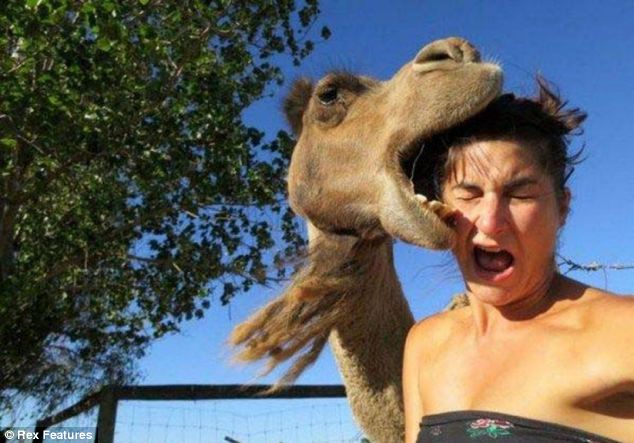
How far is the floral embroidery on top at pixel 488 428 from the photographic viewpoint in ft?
5.16

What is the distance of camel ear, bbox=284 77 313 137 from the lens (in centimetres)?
365

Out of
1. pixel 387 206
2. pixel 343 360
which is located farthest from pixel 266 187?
pixel 387 206

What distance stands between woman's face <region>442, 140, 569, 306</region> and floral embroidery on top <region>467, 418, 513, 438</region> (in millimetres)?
289

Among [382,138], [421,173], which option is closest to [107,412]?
[382,138]

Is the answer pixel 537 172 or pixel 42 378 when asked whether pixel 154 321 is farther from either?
pixel 537 172

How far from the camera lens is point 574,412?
1.53 m

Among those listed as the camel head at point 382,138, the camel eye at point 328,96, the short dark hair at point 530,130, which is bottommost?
the short dark hair at point 530,130

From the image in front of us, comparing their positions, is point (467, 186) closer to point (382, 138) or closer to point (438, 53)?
point (438, 53)

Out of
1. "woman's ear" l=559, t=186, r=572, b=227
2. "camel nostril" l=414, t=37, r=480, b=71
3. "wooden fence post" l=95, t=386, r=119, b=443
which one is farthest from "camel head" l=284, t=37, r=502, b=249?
"wooden fence post" l=95, t=386, r=119, b=443

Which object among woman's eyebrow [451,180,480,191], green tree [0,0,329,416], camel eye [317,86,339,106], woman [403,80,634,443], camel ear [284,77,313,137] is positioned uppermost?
green tree [0,0,329,416]

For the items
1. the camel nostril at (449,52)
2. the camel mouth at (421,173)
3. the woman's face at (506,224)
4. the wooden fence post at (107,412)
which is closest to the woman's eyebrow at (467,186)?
the woman's face at (506,224)

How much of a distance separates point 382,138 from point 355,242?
0.51 metres

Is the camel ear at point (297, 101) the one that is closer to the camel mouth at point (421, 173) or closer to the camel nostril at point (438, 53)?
the camel nostril at point (438, 53)

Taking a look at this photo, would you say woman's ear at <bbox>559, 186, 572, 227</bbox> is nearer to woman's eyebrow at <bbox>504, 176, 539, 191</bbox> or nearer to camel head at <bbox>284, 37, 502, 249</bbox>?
woman's eyebrow at <bbox>504, 176, 539, 191</bbox>
